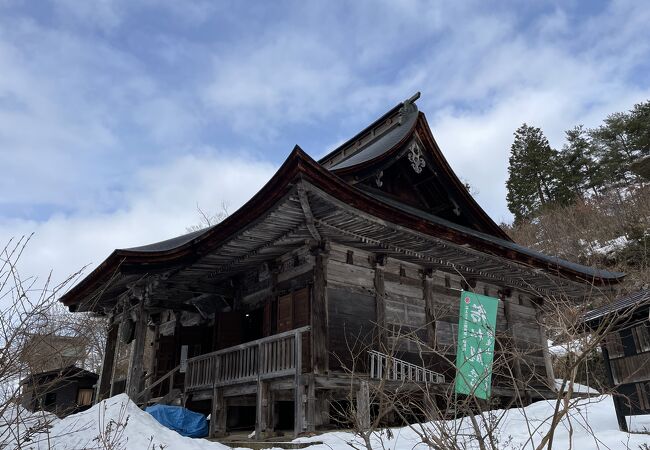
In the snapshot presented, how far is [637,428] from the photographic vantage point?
848cm

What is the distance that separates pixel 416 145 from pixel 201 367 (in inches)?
334

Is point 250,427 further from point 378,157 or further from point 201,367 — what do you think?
point 378,157

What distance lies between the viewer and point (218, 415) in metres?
11.3

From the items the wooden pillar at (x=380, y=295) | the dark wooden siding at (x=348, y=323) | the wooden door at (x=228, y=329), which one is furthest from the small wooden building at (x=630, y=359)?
the wooden door at (x=228, y=329)

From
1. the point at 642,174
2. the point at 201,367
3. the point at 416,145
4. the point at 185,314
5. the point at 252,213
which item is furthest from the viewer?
the point at 642,174

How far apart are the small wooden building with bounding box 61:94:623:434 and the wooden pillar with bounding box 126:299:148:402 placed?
0.09 ft

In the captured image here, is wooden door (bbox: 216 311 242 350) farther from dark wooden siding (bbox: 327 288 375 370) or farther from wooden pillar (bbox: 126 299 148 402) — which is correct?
dark wooden siding (bbox: 327 288 375 370)

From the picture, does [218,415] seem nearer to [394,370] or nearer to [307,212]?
[394,370]

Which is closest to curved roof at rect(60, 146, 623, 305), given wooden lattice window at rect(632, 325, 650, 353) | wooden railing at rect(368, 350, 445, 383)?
wooden lattice window at rect(632, 325, 650, 353)

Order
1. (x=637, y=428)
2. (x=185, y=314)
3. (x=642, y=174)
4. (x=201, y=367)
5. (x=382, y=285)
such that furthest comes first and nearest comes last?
(x=642, y=174) < (x=185, y=314) < (x=201, y=367) < (x=382, y=285) < (x=637, y=428)

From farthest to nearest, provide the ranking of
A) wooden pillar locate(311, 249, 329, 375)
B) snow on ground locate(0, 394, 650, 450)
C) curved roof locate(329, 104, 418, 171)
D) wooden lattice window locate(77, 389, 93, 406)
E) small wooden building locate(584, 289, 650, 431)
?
1. wooden lattice window locate(77, 389, 93, 406)
2. curved roof locate(329, 104, 418, 171)
3. wooden pillar locate(311, 249, 329, 375)
4. small wooden building locate(584, 289, 650, 431)
5. snow on ground locate(0, 394, 650, 450)

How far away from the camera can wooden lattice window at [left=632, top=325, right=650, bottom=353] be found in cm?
871

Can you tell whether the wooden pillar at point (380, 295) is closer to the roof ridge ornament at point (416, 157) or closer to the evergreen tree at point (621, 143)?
the roof ridge ornament at point (416, 157)

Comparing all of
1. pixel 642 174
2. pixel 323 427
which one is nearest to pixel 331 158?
pixel 323 427
